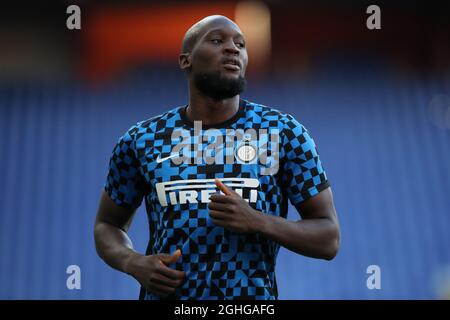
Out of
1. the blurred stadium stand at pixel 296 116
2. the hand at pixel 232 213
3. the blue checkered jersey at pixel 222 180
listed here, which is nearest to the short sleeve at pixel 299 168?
the blue checkered jersey at pixel 222 180

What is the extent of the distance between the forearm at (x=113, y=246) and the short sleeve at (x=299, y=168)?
0.51 metres

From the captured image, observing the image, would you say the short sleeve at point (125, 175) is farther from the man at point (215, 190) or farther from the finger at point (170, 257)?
the finger at point (170, 257)

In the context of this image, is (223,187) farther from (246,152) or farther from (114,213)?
(114,213)

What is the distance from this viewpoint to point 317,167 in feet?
6.58

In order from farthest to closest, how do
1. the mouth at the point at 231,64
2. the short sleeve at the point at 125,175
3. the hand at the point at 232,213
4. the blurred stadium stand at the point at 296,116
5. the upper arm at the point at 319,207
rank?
the blurred stadium stand at the point at 296,116 → the short sleeve at the point at 125,175 → the mouth at the point at 231,64 → the upper arm at the point at 319,207 → the hand at the point at 232,213

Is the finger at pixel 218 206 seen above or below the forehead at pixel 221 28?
below

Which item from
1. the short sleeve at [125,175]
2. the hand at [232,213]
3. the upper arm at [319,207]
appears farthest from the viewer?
the short sleeve at [125,175]

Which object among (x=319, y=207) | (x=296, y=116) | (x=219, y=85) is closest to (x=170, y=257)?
(x=319, y=207)

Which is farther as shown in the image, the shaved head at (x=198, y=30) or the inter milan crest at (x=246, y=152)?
the shaved head at (x=198, y=30)

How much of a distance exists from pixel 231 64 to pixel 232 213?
1.65 feet

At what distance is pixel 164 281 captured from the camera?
1.87 meters

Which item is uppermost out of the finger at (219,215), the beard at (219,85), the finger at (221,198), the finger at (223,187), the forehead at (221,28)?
the forehead at (221,28)

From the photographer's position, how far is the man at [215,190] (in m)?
1.90

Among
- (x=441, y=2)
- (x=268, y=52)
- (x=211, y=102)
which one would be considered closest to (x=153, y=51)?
(x=268, y=52)
